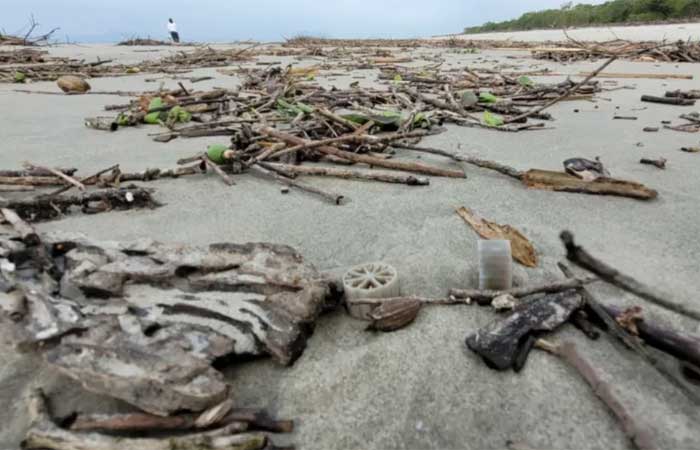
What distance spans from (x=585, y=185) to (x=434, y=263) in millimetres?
1270

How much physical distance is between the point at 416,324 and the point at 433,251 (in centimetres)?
52

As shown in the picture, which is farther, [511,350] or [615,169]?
[615,169]

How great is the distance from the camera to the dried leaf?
1.81 meters

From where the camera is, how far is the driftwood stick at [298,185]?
8.19 feet

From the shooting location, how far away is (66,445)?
3.35 ft

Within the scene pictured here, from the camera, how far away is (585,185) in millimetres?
2492

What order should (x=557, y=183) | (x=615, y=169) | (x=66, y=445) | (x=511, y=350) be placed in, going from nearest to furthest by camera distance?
(x=66, y=445) → (x=511, y=350) → (x=557, y=183) → (x=615, y=169)

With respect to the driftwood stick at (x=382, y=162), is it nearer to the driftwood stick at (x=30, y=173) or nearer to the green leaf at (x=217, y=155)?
the green leaf at (x=217, y=155)

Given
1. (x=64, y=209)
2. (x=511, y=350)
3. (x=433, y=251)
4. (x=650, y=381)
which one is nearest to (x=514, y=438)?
(x=511, y=350)

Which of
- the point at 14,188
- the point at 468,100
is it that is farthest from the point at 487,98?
the point at 14,188

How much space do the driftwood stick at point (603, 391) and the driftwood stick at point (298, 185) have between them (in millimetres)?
1435

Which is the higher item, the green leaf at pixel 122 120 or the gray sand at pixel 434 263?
the green leaf at pixel 122 120

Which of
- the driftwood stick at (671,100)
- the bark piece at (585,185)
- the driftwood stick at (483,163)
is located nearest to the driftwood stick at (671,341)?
the bark piece at (585,185)

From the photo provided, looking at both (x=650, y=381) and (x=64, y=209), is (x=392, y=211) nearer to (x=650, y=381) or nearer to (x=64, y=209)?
(x=650, y=381)
